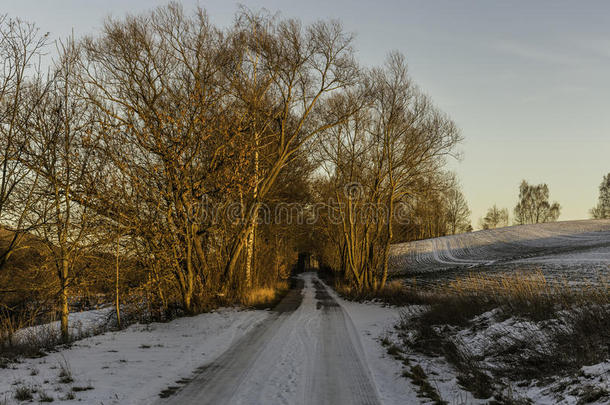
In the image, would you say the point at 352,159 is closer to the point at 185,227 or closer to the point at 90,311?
the point at 185,227

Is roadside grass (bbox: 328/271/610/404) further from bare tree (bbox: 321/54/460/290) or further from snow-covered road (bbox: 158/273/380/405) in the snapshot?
bare tree (bbox: 321/54/460/290)

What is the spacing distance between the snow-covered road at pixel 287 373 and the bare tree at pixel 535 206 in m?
88.7

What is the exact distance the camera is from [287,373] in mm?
6711

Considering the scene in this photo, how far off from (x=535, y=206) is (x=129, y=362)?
9461 cm

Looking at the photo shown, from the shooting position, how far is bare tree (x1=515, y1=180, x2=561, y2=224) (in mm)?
84188

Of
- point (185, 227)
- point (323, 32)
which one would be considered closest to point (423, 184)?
point (323, 32)

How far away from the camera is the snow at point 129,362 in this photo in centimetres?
546

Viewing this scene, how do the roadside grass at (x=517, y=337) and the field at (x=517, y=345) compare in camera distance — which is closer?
the field at (x=517, y=345)

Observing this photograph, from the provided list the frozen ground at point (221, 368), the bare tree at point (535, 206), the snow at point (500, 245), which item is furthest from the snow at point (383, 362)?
the bare tree at point (535, 206)

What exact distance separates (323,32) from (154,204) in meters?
10.9

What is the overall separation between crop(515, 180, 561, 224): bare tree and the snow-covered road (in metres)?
88.7

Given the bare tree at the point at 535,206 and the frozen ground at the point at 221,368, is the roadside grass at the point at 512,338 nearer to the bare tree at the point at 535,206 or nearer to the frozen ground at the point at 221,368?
the frozen ground at the point at 221,368

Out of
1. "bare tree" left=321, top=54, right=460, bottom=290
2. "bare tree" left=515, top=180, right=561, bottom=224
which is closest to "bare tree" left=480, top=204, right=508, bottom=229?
"bare tree" left=515, top=180, right=561, bottom=224

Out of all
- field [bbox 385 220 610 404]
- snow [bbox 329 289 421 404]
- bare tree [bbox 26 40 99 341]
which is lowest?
snow [bbox 329 289 421 404]
